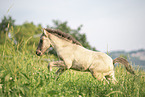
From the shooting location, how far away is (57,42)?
4.68 meters

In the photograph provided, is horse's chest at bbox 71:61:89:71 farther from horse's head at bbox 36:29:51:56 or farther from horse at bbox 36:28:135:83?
horse's head at bbox 36:29:51:56

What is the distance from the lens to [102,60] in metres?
4.50

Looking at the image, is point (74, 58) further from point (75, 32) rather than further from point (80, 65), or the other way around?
point (75, 32)

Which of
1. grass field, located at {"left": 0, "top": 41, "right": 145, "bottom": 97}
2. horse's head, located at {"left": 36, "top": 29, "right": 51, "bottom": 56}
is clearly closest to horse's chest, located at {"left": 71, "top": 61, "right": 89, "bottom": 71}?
grass field, located at {"left": 0, "top": 41, "right": 145, "bottom": 97}

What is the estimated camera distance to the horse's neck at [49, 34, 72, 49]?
466 cm

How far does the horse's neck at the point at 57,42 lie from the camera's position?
183 inches

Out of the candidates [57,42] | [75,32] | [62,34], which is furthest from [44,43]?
[75,32]

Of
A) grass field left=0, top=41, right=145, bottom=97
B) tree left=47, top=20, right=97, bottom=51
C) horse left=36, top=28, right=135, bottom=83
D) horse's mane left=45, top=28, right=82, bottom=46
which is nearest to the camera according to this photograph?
grass field left=0, top=41, right=145, bottom=97

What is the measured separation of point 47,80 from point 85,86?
1.12 meters

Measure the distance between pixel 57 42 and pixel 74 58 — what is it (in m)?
0.74

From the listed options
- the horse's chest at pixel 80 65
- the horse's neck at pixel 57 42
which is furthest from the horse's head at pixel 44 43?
the horse's chest at pixel 80 65

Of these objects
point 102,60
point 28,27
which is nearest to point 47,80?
point 102,60

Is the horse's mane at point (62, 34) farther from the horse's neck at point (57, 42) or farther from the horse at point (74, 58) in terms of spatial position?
the horse's neck at point (57, 42)

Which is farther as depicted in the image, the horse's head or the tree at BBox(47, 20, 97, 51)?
the tree at BBox(47, 20, 97, 51)
